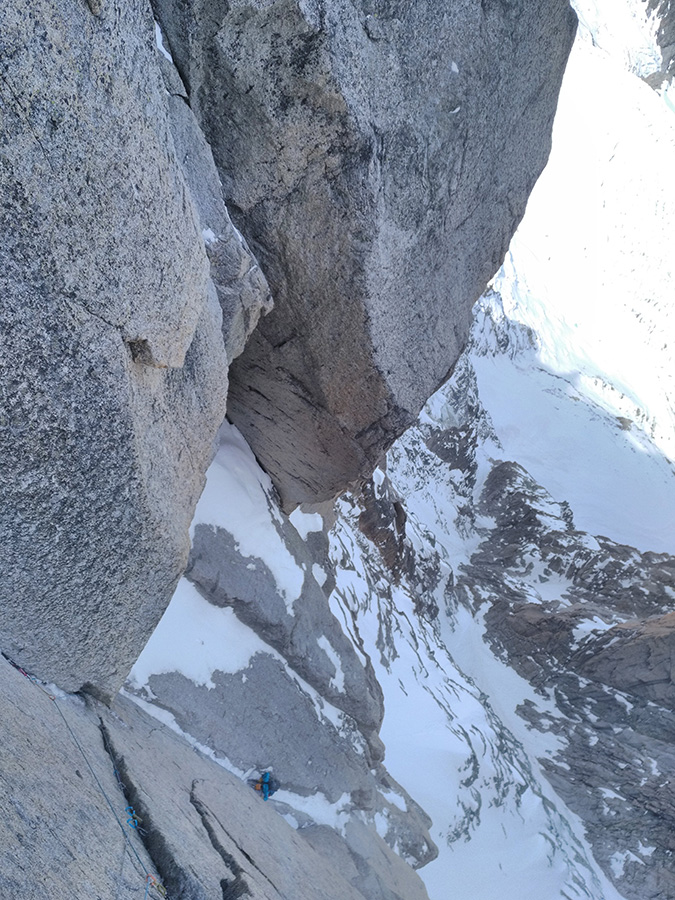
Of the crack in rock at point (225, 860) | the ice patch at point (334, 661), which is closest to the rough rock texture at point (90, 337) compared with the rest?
the crack in rock at point (225, 860)

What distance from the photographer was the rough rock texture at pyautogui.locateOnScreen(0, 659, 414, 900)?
2205 mm

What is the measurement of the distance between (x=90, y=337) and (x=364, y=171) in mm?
2583

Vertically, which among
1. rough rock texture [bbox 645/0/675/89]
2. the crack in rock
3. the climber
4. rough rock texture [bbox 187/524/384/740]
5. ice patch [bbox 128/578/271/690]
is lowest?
the crack in rock

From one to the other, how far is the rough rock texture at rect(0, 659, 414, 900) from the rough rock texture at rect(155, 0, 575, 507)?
3.07 meters

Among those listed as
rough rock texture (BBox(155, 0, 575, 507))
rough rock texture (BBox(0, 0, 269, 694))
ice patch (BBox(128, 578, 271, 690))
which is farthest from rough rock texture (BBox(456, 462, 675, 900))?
rough rock texture (BBox(0, 0, 269, 694))

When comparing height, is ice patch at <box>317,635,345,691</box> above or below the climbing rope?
above

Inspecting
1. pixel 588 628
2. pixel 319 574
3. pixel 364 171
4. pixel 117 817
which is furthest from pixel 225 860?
pixel 588 628

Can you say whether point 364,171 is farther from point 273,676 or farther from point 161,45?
point 273,676

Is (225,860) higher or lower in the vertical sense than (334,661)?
lower

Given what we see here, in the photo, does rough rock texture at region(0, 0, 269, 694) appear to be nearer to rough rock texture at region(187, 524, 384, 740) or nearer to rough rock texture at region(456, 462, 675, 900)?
rough rock texture at region(187, 524, 384, 740)

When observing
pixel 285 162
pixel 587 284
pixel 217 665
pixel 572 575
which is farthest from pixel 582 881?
pixel 587 284

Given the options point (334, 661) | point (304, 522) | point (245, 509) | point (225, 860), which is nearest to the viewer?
point (225, 860)

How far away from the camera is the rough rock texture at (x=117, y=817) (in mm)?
2205

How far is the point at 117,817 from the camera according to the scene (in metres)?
2.85
